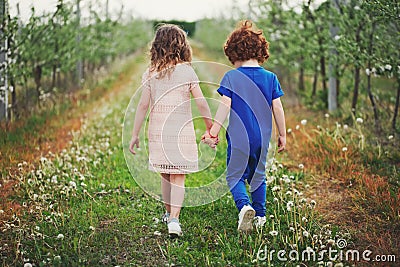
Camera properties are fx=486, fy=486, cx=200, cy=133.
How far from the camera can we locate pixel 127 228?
3.87 metres

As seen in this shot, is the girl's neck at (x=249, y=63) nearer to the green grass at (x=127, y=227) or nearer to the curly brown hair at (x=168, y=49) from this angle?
the curly brown hair at (x=168, y=49)

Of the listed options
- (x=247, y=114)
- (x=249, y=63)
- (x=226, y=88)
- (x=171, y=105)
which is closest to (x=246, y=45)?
(x=249, y=63)

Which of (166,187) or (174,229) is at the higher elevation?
(166,187)

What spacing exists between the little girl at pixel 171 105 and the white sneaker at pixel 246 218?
18.9 inches

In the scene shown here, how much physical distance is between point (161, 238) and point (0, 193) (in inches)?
74.1

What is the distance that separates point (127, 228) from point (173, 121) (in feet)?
3.08

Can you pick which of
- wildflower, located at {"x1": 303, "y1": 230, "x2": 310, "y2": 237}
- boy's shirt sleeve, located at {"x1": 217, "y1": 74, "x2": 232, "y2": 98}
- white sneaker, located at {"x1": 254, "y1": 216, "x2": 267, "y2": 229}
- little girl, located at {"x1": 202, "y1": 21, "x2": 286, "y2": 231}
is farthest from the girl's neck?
wildflower, located at {"x1": 303, "y1": 230, "x2": 310, "y2": 237}

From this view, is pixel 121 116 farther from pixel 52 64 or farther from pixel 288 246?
pixel 288 246

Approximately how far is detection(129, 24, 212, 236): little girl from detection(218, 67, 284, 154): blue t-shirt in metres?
0.21

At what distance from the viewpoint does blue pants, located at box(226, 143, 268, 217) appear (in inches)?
147

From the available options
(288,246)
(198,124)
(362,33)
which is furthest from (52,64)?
(288,246)

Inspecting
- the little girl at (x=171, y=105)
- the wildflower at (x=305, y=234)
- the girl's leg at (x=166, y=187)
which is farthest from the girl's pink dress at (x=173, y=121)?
the wildflower at (x=305, y=234)

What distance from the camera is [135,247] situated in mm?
→ 3521

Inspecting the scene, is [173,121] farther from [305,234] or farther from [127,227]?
[305,234]
